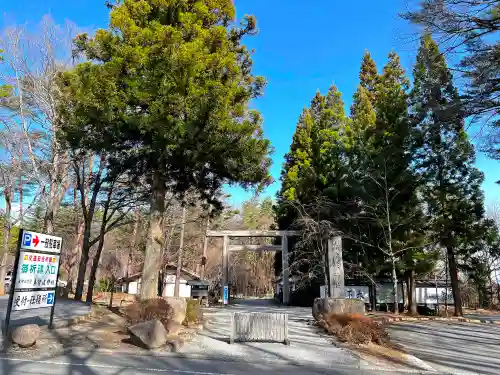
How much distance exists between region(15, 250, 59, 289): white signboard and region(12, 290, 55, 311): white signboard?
0.12 metres

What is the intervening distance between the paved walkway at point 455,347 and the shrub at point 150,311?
5435 mm

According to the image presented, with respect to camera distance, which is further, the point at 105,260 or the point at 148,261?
the point at 105,260

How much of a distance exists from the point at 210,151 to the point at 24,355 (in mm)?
5670

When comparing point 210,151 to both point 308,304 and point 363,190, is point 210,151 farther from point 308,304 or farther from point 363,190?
point 308,304

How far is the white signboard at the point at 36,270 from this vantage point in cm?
680

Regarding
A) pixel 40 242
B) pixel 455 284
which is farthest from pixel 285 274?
pixel 40 242

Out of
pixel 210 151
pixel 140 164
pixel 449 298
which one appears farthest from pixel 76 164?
pixel 449 298

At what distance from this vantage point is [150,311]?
26.6 ft

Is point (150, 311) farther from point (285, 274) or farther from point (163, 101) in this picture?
point (285, 274)

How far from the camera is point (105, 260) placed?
4025 cm

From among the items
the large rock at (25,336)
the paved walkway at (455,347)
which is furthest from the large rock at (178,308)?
the paved walkway at (455,347)

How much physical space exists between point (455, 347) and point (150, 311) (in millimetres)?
7192

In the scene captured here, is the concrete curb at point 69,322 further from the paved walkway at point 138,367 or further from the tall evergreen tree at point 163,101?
the paved walkway at point 138,367

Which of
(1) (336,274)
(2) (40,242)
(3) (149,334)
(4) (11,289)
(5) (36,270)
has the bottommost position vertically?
(3) (149,334)
